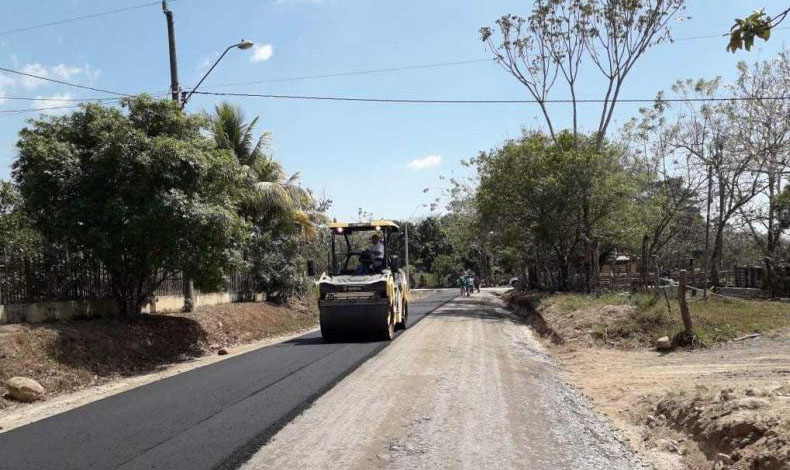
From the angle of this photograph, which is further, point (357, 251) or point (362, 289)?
point (357, 251)

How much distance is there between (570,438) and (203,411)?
4.43m

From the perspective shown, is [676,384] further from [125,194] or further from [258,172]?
[258,172]

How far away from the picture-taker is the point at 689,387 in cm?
866

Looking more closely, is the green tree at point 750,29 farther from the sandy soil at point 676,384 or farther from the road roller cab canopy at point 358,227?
the road roller cab canopy at point 358,227

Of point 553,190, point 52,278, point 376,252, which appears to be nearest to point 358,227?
point 376,252

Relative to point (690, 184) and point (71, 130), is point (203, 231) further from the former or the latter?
point (690, 184)

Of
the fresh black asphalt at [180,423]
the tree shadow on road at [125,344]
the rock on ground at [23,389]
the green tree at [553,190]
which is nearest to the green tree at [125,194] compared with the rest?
the tree shadow on road at [125,344]

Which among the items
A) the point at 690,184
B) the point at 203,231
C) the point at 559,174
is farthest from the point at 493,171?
the point at 203,231

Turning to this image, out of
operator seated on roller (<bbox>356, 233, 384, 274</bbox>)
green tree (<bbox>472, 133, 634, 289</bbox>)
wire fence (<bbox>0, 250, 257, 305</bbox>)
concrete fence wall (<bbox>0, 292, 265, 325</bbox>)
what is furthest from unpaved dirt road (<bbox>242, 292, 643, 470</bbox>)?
green tree (<bbox>472, 133, 634, 289</bbox>)

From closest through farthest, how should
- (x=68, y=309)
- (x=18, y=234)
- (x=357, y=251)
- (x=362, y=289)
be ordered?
(x=18, y=234), (x=68, y=309), (x=362, y=289), (x=357, y=251)

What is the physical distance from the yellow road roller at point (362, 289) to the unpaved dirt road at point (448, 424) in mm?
2934

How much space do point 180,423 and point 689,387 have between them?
645 cm

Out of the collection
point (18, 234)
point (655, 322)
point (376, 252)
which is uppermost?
point (18, 234)

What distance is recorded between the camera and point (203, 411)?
819 centimetres
